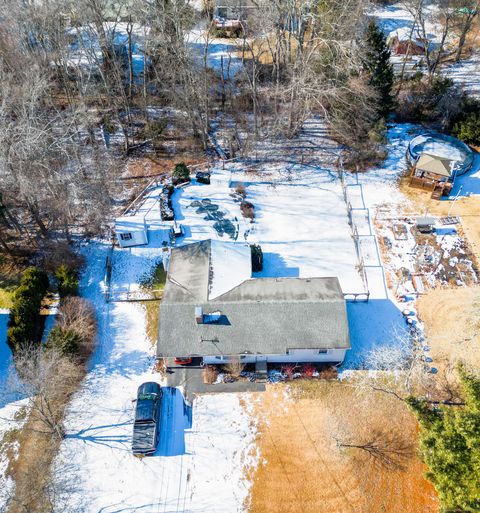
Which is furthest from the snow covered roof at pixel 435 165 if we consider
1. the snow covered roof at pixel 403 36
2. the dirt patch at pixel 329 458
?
the snow covered roof at pixel 403 36

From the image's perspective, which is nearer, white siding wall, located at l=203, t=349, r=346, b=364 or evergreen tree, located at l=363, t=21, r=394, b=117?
white siding wall, located at l=203, t=349, r=346, b=364

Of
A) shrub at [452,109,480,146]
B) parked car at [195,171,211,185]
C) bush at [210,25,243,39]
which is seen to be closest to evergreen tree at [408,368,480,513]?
parked car at [195,171,211,185]

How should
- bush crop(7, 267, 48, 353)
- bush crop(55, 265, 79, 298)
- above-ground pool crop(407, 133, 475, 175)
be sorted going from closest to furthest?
bush crop(7, 267, 48, 353) < bush crop(55, 265, 79, 298) < above-ground pool crop(407, 133, 475, 175)

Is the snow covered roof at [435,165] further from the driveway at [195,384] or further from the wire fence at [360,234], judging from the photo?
the driveway at [195,384]

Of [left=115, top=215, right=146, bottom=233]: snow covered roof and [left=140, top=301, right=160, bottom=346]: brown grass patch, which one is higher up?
[left=115, top=215, right=146, bottom=233]: snow covered roof

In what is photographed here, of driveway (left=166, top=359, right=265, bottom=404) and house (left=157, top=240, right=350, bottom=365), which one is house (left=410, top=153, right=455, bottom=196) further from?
driveway (left=166, top=359, right=265, bottom=404)

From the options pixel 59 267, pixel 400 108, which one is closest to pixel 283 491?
pixel 59 267

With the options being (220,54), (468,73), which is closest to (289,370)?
(220,54)

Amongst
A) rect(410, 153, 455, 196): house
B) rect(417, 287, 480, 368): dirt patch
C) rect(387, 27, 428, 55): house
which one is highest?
rect(387, 27, 428, 55): house
